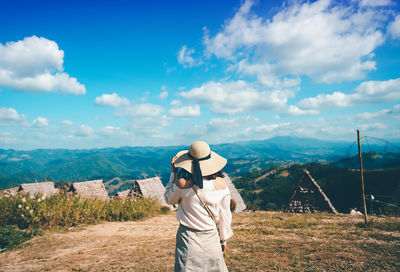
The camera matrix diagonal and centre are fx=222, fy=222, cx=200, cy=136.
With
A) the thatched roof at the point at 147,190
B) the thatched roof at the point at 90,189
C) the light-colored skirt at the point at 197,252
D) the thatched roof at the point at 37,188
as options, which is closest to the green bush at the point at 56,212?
the thatched roof at the point at 147,190

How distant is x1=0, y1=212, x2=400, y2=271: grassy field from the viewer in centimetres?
505

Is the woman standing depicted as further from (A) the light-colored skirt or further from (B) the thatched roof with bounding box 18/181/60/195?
(B) the thatched roof with bounding box 18/181/60/195

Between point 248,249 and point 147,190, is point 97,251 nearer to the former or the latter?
point 248,249

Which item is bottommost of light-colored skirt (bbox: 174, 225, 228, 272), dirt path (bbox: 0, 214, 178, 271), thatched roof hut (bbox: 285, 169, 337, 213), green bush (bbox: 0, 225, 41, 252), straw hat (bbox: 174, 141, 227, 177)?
thatched roof hut (bbox: 285, 169, 337, 213)

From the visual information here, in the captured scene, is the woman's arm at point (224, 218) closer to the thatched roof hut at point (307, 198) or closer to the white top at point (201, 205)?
the white top at point (201, 205)

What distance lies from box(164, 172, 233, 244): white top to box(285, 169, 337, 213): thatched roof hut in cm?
1131

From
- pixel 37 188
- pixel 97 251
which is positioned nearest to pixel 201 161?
pixel 97 251

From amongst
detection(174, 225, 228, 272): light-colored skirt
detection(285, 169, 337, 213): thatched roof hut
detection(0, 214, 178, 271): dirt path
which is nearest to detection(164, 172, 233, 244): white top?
detection(174, 225, 228, 272): light-colored skirt

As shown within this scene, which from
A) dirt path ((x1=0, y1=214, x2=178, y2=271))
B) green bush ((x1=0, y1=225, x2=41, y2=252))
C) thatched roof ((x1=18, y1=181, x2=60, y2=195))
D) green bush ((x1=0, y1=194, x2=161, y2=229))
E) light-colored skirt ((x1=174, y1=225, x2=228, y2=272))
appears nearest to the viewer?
light-colored skirt ((x1=174, y1=225, x2=228, y2=272))

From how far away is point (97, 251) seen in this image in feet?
20.7

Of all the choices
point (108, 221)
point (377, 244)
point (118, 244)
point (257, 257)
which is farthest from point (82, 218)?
point (377, 244)

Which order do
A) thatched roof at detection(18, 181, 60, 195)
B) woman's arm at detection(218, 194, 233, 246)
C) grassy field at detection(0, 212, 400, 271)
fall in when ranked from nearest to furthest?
1. woman's arm at detection(218, 194, 233, 246)
2. grassy field at detection(0, 212, 400, 271)
3. thatched roof at detection(18, 181, 60, 195)

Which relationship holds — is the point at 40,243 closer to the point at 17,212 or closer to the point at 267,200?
the point at 17,212

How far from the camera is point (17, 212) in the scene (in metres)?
8.17
